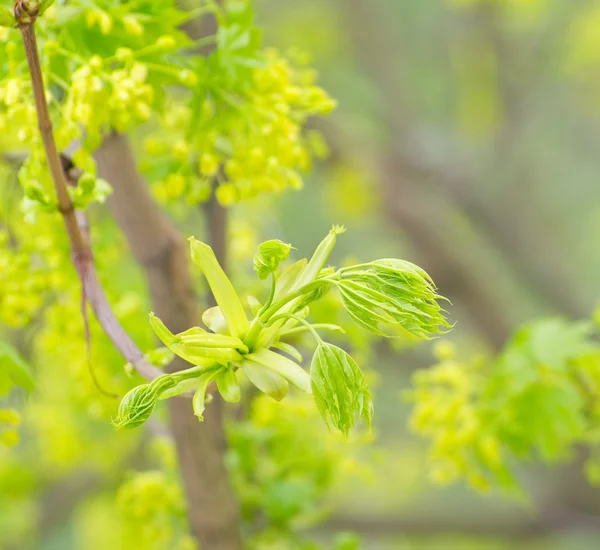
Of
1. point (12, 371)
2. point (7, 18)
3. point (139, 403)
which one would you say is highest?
point (7, 18)

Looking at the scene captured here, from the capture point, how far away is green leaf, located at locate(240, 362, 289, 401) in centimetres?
48

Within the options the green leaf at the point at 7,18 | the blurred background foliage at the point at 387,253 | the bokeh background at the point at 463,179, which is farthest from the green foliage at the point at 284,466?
the bokeh background at the point at 463,179

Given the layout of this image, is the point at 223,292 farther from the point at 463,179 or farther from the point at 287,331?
the point at 463,179

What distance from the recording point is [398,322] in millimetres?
459

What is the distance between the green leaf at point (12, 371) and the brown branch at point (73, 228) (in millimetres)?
108

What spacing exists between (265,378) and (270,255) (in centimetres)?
8

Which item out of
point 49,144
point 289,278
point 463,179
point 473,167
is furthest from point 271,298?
point 473,167

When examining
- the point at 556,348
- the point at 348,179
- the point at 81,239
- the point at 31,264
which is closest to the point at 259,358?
the point at 81,239

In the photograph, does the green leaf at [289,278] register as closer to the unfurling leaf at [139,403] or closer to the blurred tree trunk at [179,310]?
the unfurling leaf at [139,403]

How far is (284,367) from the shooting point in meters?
0.48

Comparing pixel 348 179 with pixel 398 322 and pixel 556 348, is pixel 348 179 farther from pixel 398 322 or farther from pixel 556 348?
pixel 398 322

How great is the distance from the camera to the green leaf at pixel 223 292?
48 centimetres

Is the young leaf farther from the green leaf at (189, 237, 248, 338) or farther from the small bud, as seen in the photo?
the small bud

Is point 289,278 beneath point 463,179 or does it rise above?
beneath
